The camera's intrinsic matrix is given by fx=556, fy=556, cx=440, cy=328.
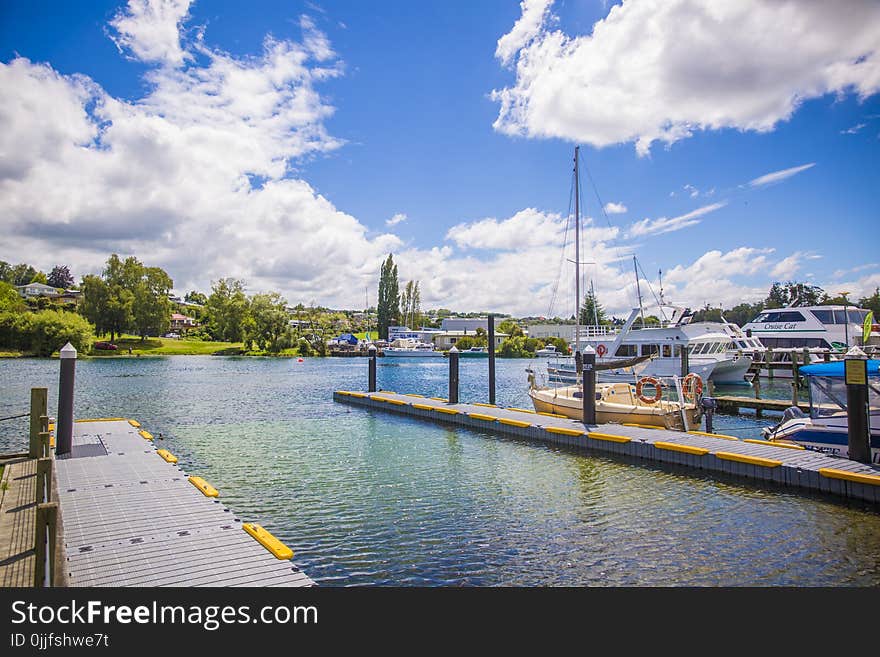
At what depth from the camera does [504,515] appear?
994 centimetres

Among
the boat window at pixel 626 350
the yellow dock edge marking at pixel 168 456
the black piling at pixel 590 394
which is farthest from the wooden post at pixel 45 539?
the boat window at pixel 626 350

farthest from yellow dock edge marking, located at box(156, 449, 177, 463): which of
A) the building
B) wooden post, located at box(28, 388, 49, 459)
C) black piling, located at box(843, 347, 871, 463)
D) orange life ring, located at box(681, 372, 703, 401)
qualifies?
the building

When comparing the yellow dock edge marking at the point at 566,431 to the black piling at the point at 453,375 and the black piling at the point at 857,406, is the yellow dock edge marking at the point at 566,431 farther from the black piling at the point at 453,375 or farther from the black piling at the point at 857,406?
the black piling at the point at 857,406

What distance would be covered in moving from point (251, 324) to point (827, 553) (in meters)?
94.0

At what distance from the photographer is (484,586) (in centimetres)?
692

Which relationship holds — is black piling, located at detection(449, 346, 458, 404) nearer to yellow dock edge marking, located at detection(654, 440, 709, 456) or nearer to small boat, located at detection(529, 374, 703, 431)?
small boat, located at detection(529, 374, 703, 431)

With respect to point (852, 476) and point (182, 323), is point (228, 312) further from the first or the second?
point (852, 476)

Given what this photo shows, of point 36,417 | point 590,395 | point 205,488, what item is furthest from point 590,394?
point 36,417

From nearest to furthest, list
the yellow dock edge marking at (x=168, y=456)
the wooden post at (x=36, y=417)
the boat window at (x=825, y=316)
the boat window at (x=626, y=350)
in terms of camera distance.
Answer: the wooden post at (x=36, y=417) < the yellow dock edge marking at (x=168, y=456) < the boat window at (x=626, y=350) < the boat window at (x=825, y=316)

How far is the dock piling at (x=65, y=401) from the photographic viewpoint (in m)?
12.2

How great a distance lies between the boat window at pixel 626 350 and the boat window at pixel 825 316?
18.4 metres
